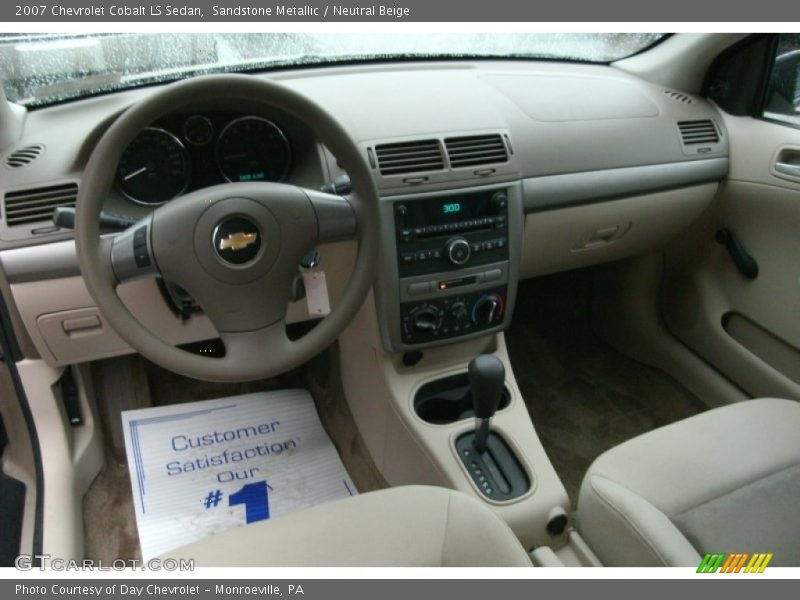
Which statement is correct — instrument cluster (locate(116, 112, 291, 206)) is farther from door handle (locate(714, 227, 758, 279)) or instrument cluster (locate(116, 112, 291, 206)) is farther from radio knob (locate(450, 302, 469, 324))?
door handle (locate(714, 227, 758, 279))

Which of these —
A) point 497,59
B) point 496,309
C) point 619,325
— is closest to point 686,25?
point 497,59

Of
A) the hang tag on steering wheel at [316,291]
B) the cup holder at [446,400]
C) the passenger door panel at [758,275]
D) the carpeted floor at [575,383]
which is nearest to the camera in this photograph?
the hang tag on steering wheel at [316,291]

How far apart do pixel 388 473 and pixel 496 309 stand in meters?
0.52

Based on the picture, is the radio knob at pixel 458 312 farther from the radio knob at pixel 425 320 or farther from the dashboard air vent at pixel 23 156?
the dashboard air vent at pixel 23 156

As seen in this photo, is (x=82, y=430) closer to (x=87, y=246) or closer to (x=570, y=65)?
(x=87, y=246)

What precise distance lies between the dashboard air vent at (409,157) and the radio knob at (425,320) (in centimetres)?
32

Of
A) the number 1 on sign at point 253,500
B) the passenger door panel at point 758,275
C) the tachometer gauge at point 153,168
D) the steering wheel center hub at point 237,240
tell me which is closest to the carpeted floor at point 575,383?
the passenger door panel at point 758,275

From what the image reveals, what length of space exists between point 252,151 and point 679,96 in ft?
4.21

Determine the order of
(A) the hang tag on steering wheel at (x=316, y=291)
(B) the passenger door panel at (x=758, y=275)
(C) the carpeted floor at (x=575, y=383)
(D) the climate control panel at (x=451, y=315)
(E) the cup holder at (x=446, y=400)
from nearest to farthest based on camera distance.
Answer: (A) the hang tag on steering wheel at (x=316, y=291) → (D) the climate control panel at (x=451, y=315) → (E) the cup holder at (x=446, y=400) → (B) the passenger door panel at (x=758, y=275) → (C) the carpeted floor at (x=575, y=383)

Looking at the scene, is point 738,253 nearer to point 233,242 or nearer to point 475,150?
point 475,150

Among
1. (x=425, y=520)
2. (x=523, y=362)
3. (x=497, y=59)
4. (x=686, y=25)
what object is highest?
(x=686, y=25)

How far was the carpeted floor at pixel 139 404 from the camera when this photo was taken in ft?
5.25

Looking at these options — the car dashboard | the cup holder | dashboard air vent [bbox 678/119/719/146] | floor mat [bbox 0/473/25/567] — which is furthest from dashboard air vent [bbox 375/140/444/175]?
floor mat [bbox 0/473/25/567]

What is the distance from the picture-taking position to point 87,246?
A: 99cm
